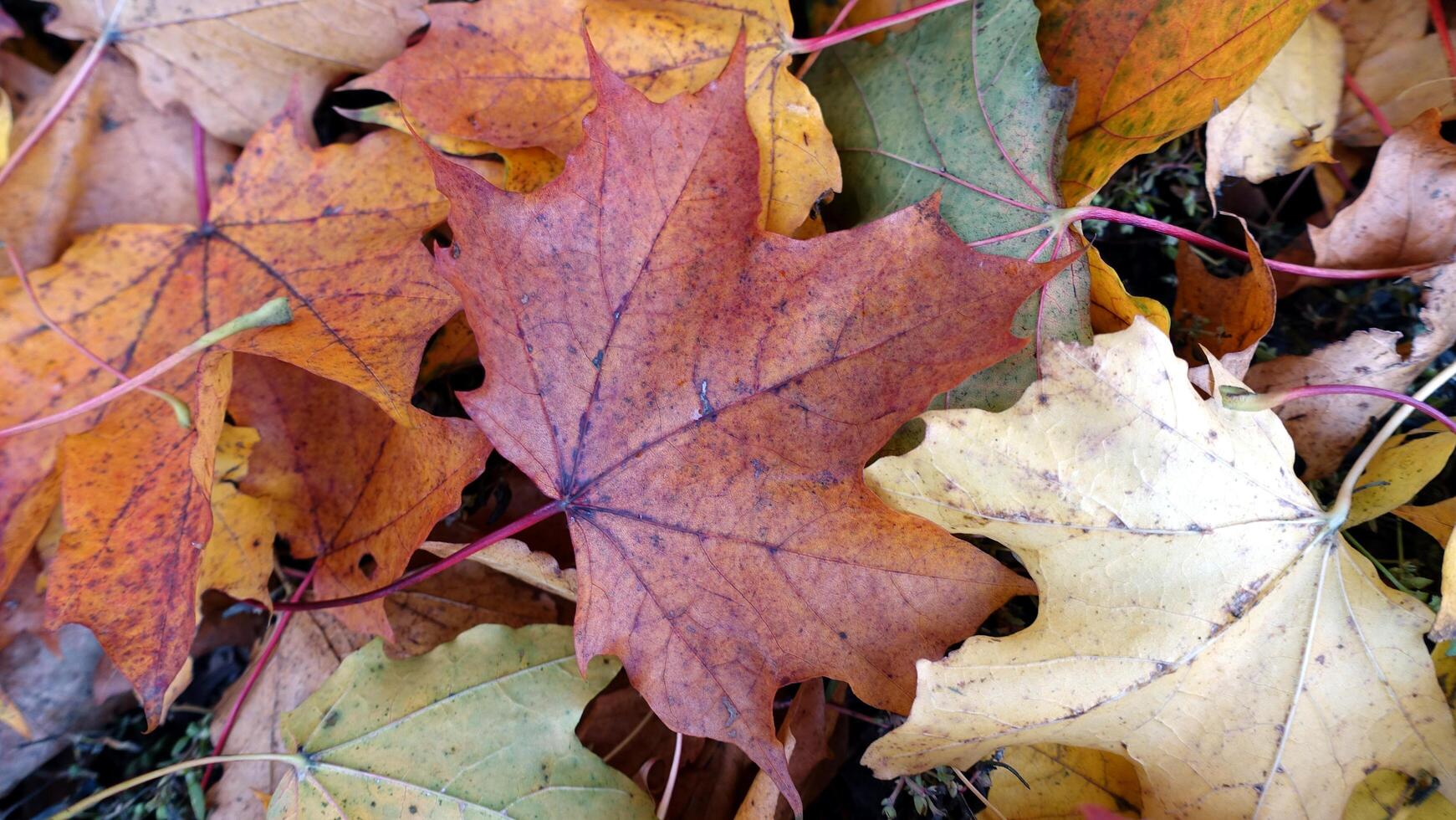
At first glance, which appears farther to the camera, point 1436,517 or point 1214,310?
point 1214,310

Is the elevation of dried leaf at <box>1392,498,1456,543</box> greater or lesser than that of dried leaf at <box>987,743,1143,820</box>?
greater

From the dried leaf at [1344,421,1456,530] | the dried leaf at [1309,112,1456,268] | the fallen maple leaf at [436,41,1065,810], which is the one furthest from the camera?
the dried leaf at [1309,112,1456,268]

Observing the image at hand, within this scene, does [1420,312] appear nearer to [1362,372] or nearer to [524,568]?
[1362,372]

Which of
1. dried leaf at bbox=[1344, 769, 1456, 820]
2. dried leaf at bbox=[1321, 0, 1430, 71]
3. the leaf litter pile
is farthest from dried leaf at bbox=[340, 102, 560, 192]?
dried leaf at bbox=[1344, 769, 1456, 820]

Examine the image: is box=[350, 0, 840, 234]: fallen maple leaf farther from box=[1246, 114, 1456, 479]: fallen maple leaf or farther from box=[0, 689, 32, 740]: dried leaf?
box=[0, 689, 32, 740]: dried leaf

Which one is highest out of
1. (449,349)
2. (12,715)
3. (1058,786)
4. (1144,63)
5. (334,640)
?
(1144,63)

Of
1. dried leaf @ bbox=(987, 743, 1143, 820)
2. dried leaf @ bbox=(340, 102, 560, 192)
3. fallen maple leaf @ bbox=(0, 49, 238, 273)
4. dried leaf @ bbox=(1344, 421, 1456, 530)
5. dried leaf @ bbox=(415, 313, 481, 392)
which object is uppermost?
dried leaf @ bbox=(340, 102, 560, 192)

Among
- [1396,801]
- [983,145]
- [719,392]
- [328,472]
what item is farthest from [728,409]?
[1396,801]

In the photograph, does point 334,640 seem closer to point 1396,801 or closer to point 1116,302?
point 1116,302

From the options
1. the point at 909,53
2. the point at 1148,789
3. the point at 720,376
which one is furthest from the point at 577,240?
the point at 1148,789
